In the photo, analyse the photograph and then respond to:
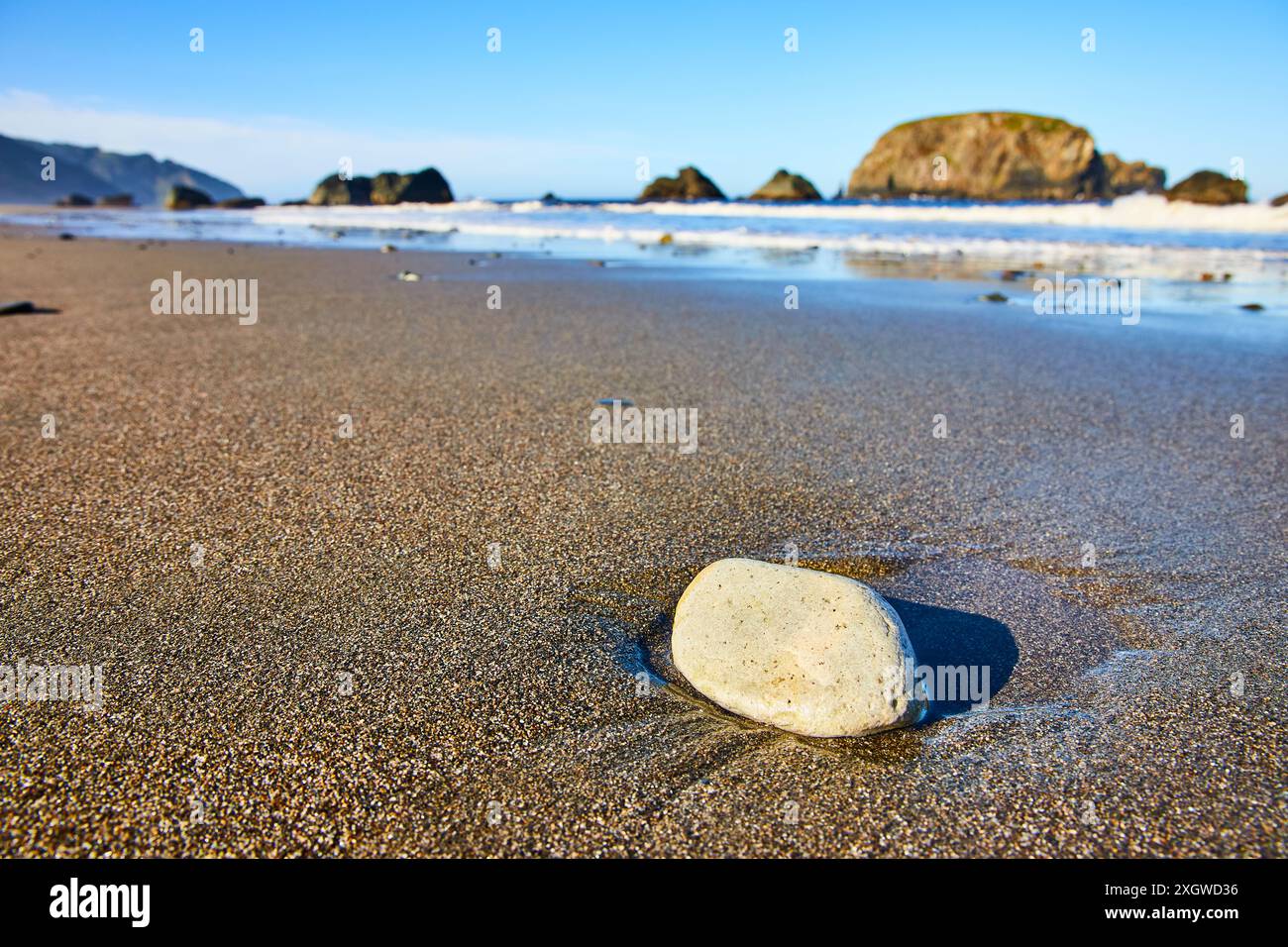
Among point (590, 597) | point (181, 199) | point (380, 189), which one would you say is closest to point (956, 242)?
point (590, 597)

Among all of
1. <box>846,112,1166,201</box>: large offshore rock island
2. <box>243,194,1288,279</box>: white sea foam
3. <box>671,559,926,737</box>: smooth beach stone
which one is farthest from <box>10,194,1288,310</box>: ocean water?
<box>846,112,1166,201</box>: large offshore rock island

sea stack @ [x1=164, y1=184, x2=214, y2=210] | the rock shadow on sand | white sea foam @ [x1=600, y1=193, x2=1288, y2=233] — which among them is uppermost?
sea stack @ [x1=164, y1=184, x2=214, y2=210]

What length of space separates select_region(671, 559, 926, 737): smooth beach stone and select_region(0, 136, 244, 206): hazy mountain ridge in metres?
130

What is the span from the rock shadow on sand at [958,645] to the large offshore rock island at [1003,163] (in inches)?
3089

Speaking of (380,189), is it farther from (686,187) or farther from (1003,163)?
(1003,163)

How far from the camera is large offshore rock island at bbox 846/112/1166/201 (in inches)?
2990

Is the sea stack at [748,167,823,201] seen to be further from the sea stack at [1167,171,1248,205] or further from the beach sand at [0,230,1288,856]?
the beach sand at [0,230,1288,856]

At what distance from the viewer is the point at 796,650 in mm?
2170

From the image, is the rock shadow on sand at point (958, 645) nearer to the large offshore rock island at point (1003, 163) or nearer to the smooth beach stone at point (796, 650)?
the smooth beach stone at point (796, 650)

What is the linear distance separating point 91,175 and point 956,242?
17582 centimetres

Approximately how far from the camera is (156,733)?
1.94m

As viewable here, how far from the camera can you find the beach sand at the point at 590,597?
175 cm
